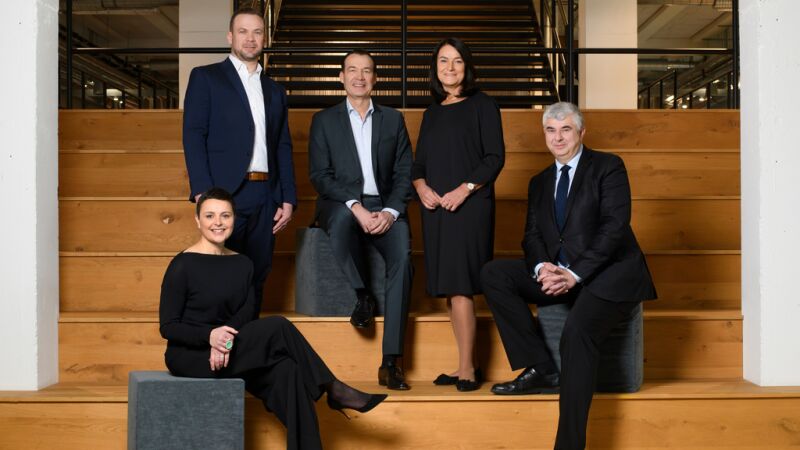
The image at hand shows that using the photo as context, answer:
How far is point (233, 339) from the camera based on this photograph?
10.1ft

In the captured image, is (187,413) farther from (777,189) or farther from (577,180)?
(777,189)

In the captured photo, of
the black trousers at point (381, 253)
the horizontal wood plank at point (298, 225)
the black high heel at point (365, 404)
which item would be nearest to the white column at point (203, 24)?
the horizontal wood plank at point (298, 225)

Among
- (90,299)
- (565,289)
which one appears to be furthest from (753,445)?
(90,299)

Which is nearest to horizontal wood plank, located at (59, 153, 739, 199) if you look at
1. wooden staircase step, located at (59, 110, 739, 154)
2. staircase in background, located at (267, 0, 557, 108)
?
wooden staircase step, located at (59, 110, 739, 154)

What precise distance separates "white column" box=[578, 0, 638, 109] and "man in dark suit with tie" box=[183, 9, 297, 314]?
527 cm

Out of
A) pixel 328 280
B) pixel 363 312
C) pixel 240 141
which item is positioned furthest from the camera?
pixel 328 280

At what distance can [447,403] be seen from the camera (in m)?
3.41

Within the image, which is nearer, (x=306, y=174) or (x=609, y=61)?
(x=306, y=174)

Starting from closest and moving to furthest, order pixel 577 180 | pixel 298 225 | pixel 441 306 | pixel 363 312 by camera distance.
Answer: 1. pixel 577 180
2. pixel 363 312
3. pixel 441 306
4. pixel 298 225

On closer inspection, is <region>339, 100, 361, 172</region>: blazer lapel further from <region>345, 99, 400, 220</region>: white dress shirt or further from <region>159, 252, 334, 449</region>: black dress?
<region>159, 252, 334, 449</region>: black dress

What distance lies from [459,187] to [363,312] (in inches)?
23.3

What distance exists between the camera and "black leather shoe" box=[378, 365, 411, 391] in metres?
3.54

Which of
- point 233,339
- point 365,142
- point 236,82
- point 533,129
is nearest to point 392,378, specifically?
point 233,339

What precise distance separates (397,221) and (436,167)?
0.83 feet
